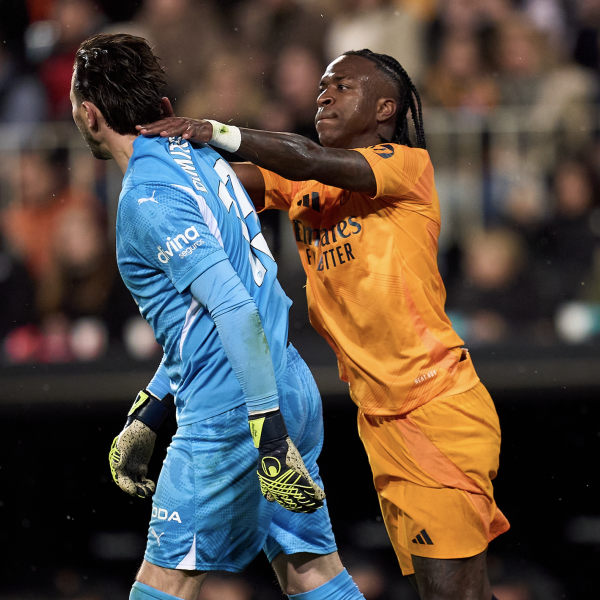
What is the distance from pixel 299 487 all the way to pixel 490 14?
16.2 feet

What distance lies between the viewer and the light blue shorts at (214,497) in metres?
2.26

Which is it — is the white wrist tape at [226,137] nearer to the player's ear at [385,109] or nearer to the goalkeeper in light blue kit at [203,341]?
the goalkeeper in light blue kit at [203,341]

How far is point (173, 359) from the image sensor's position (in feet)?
7.72

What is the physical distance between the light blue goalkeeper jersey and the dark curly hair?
9 centimetres

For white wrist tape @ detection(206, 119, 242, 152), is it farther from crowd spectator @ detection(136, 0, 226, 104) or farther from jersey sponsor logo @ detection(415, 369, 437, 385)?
crowd spectator @ detection(136, 0, 226, 104)

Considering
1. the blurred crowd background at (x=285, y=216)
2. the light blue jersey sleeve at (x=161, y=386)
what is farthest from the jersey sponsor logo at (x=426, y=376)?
the blurred crowd background at (x=285, y=216)

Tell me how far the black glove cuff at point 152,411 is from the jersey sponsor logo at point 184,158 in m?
0.77

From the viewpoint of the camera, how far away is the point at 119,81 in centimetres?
230

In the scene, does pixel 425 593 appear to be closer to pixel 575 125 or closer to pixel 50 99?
pixel 575 125

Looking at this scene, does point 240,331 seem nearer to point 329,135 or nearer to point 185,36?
point 329,135

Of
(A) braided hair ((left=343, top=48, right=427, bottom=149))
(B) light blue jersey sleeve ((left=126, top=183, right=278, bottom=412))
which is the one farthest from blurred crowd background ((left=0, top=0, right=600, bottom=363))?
(B) light blue jersey sleeve ((left=126, top=183, right=278, bottom=412))

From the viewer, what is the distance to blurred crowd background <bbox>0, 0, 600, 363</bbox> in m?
5.21

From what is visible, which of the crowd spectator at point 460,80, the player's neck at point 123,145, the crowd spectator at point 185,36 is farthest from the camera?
the crowd spectator at point 185,36

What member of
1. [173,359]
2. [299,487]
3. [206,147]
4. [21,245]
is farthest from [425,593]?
[21,245]
